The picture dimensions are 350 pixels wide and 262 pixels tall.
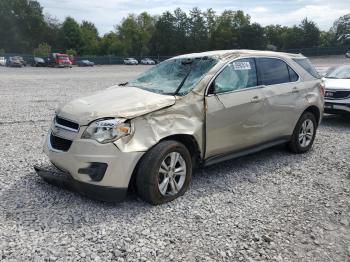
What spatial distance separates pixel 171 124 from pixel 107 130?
76cm

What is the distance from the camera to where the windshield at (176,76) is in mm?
4727

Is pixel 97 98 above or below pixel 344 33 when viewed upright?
below

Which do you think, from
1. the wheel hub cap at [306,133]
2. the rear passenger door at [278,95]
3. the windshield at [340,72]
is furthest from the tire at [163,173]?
the windshield at [340,72]

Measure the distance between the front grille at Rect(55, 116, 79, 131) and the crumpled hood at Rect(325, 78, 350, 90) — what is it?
7284 millimetres

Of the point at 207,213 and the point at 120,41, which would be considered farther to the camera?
the point at 120,41

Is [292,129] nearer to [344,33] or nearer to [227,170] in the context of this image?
[227,170]

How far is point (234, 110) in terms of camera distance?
16.5 feet

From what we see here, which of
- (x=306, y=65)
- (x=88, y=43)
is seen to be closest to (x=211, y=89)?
(x=306, y=65)

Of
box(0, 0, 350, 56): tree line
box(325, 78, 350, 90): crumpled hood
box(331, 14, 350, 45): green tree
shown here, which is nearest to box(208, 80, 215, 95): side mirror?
box(325, 78, 350, 90): crumpled hood

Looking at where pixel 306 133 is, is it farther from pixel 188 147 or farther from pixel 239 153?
pixel 188 147

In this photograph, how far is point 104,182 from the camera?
3965mm

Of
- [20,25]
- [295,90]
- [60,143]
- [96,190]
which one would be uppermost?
[20,25]

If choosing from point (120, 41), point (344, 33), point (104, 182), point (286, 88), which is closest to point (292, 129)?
point (286, 88)

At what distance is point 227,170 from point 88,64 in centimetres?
6270
